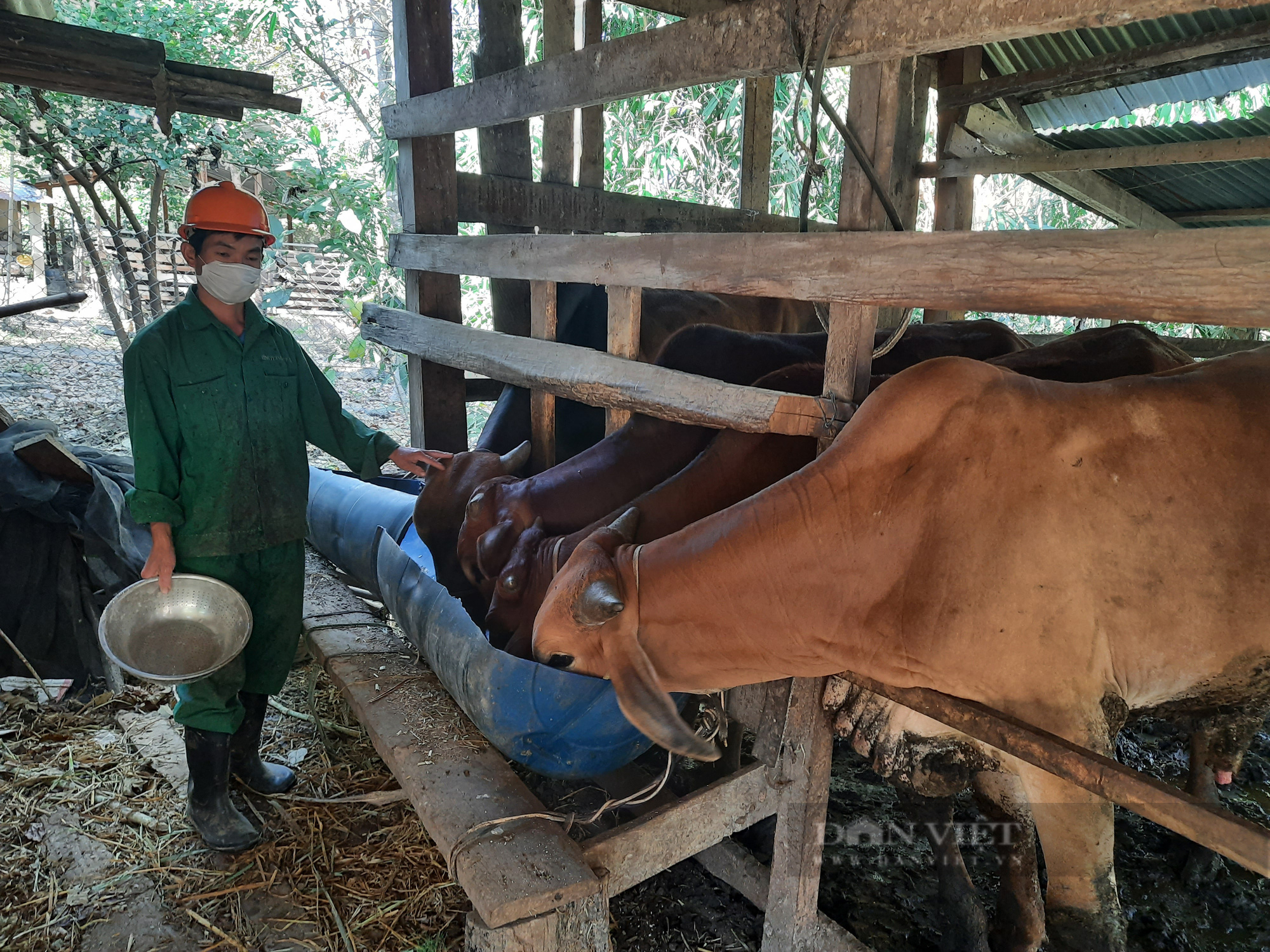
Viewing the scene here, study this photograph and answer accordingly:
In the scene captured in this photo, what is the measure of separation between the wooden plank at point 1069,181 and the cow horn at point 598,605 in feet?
18.9

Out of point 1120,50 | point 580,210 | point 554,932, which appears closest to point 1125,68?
point 1120,50

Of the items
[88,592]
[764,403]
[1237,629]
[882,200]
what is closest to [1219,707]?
[1237,629]

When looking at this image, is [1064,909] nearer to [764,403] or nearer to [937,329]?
[764,403]

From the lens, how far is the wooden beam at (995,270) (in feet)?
5.36

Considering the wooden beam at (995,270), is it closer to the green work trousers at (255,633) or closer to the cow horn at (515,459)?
the cow horn at (515,459)

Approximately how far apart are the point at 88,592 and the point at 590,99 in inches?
156

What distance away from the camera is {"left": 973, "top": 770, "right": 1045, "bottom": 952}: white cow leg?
8.66ft

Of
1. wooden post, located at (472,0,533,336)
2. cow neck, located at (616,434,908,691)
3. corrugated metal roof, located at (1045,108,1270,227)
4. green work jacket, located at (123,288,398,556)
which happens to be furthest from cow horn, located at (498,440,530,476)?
corrugated metal roof, located at (1045,108,1270,227)

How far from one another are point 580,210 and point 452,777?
11.1ft

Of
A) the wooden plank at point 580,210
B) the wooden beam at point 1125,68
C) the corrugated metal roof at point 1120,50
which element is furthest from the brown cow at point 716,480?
the corrugated metal roof at point 1120,50

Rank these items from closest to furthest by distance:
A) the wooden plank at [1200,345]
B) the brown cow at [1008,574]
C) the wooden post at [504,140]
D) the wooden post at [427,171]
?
1. the brown cow at [1008,574]
2. the wooden post at [427,171]
3. the wooden post at [504,140]
4. the wooden plank at [1200,345]

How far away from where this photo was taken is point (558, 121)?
5.02m

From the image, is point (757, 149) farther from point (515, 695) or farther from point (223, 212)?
point (515, 695)

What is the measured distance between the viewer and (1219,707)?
238 centimetres
